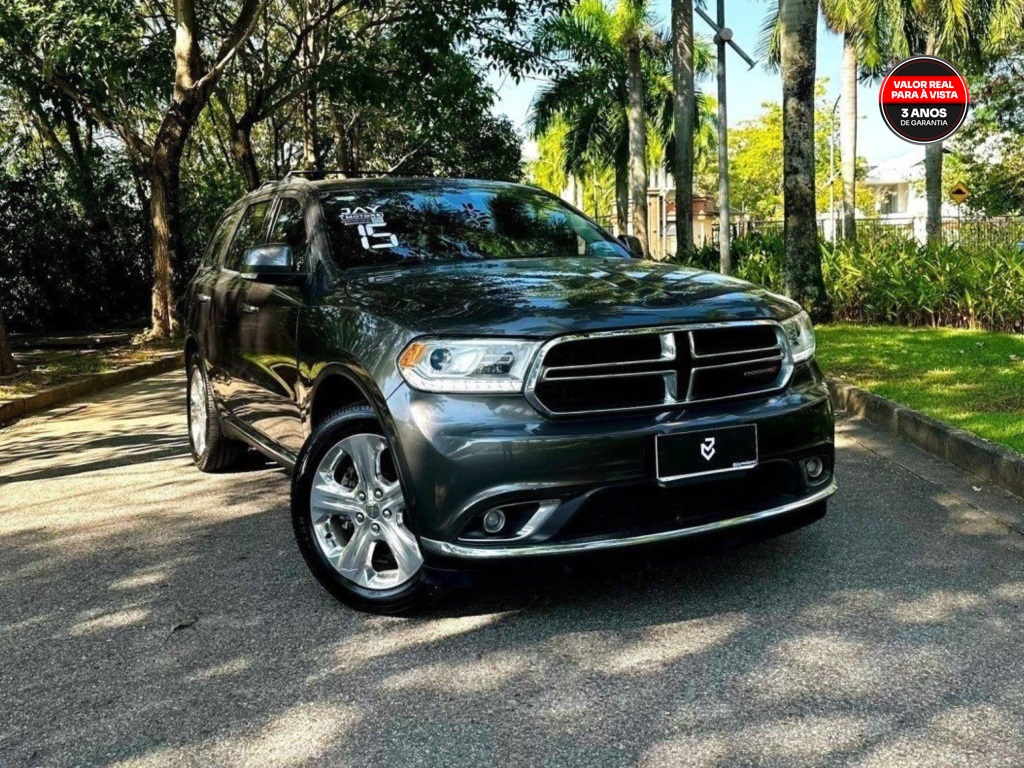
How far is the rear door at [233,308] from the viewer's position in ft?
18.8

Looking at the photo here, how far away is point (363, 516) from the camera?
4066 millimetres

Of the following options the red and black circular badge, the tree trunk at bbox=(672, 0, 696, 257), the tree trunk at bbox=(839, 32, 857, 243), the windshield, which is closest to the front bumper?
the windshield

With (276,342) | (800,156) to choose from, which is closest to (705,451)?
(276,342)

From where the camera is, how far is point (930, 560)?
4.49 meters

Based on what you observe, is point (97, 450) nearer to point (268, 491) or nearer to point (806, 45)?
point (268, 491)

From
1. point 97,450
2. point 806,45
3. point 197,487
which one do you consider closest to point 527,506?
point 197,487

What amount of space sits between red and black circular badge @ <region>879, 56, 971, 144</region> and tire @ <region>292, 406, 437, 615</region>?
7.33m

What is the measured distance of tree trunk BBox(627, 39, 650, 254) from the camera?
93.7ft

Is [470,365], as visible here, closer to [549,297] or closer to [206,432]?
[549,297]

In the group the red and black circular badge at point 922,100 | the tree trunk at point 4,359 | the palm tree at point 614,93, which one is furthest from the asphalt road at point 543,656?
the palm tree at point 614,93

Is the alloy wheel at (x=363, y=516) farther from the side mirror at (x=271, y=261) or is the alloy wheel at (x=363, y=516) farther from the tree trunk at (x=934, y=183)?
the tree trunk at (x=934, y=183)

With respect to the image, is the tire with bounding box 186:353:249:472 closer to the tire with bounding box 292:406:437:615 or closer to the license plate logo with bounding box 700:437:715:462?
the tire with bounding box 292:406:437:615

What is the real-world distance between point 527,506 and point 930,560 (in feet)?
6.30

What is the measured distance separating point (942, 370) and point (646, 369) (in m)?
6.50
